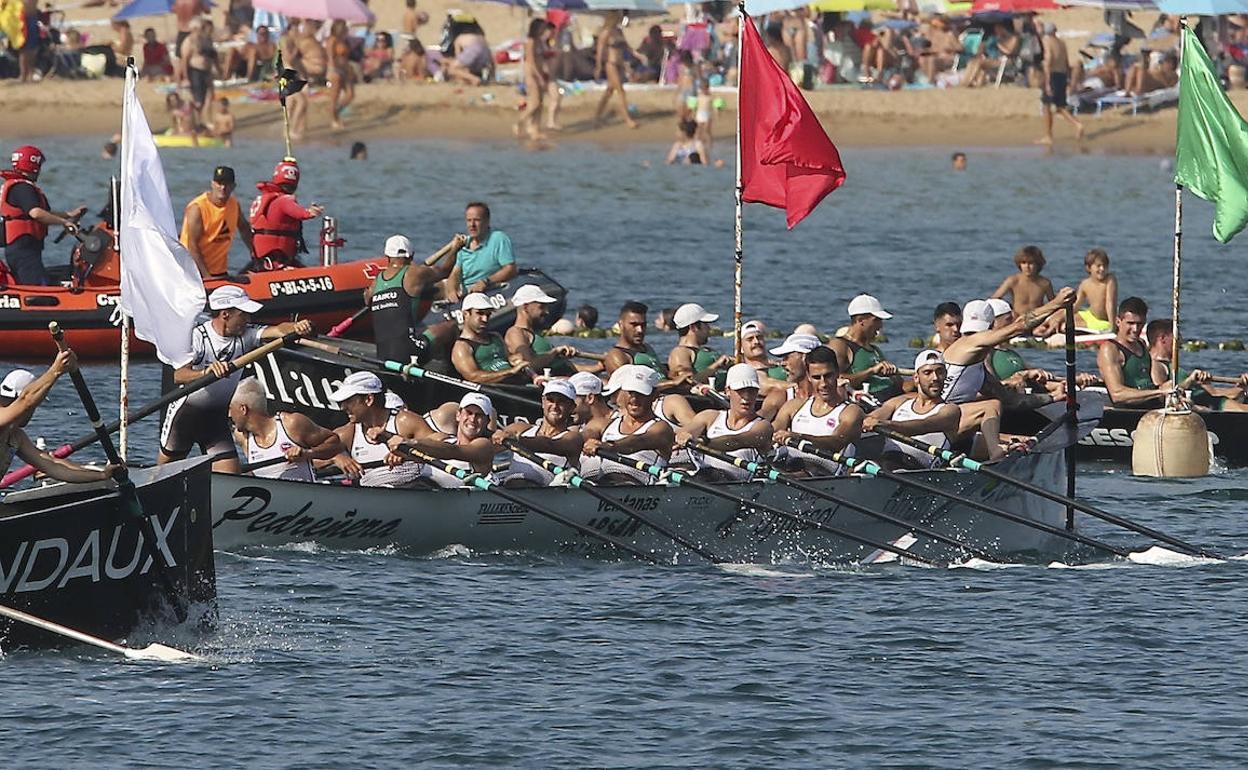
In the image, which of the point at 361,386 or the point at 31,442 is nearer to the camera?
the point at 31,442

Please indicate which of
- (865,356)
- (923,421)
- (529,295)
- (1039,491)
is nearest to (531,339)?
(529,295)

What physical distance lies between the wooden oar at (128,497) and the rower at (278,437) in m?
3.14

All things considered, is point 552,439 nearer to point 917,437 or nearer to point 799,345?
point 799,345

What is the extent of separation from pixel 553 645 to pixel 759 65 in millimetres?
8234

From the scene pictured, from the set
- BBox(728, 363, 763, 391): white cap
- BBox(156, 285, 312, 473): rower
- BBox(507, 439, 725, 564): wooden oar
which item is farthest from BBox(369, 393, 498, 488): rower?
BBox(728, 363, 763, 391): white cap

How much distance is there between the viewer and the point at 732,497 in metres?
20.2

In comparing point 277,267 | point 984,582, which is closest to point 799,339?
point 984,582

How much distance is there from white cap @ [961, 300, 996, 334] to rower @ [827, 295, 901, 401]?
0.79m

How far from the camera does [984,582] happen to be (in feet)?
66.8

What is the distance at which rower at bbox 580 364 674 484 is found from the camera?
20641mm

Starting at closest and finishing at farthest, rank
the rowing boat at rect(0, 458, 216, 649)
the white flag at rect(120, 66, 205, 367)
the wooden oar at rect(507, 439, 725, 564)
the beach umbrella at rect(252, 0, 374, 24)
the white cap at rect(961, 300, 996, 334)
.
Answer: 1. the rowing boat at rect(0, 458, 216, 649)
2. the white flag at rect(120, 66, 205, 367)
3. the wooden oar at rect(507, 439, 725, 564)
4. the white cap at rect(961, 300, 996, 334)
5. the beach umbrella at rect(252, 0, 374, 24)

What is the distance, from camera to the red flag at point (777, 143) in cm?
2441

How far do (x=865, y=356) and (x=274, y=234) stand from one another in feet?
28.4

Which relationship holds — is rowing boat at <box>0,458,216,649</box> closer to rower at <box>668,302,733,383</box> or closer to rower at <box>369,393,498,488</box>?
rower at <box>369,393,498,488</box>
